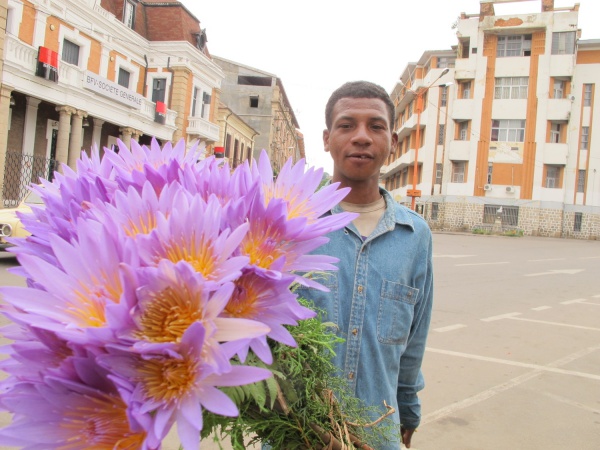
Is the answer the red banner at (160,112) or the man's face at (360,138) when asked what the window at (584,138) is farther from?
the man's face at (360,138)

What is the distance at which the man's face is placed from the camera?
175cm

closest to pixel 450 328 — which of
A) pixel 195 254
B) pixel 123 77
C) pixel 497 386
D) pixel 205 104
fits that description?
pixel 497 386

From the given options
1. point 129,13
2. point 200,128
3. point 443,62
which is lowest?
point 200,128

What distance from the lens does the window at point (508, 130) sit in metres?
36.2

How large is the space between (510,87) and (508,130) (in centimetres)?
311

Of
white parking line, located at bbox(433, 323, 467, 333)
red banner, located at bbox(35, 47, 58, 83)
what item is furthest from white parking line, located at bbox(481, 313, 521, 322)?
red banner, located at bbox(35, 47, 58, 83)

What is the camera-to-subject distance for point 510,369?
5.34 m

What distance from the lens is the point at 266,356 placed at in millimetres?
759

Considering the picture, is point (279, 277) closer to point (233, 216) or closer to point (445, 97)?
point (233, 216)

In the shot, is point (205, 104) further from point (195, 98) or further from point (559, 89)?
point (559, 89)

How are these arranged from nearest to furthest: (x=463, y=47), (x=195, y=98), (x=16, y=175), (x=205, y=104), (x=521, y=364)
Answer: (x=521, y=364)
(x=16, y=175)
(x=195, y=98)
(x=205, y=104)
(x=463, y=47)

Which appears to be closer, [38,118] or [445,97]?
[38,118]

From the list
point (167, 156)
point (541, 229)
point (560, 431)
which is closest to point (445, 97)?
point (541, 229)

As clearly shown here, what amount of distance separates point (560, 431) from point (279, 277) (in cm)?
401
